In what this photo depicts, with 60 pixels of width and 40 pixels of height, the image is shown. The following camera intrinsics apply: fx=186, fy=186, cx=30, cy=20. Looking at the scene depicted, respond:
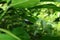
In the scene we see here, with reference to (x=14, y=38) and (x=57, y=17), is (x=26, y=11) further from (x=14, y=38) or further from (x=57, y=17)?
(x=57, y=17)

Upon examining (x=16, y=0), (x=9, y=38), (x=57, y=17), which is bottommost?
(x=9, y=38)

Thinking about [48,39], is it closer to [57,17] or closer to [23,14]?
[23,14]

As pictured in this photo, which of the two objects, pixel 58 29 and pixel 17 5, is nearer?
pixel 17 5

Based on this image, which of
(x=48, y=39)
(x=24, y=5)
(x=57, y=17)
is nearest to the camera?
(x=24, y=5)

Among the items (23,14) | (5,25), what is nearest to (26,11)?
(23,14)

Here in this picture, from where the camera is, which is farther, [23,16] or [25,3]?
[23,16]

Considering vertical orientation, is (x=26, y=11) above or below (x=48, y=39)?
above

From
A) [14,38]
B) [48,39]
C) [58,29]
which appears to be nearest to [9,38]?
[14,38]

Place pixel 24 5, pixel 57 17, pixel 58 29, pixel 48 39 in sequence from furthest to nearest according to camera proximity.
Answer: pixel 57 17 → pixel 58 29 → pixel 48 39 → pixel 24 5

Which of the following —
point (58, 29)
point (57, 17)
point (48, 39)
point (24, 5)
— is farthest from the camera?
point (57, 17)
